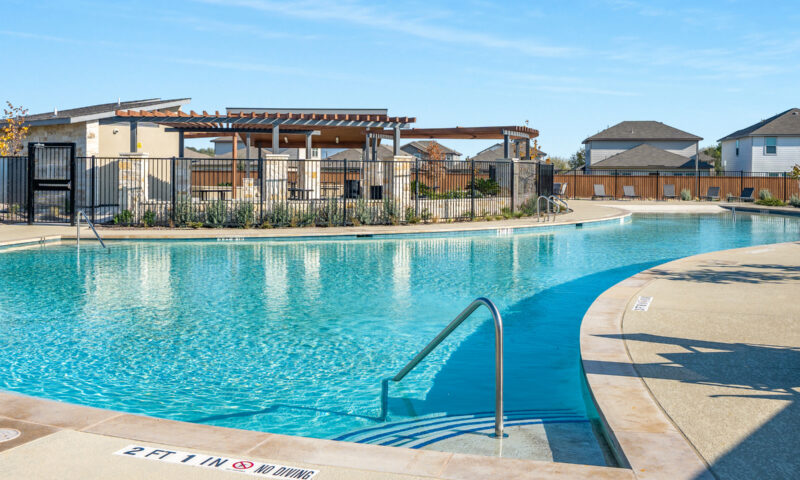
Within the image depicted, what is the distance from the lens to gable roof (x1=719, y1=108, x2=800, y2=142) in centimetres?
5219

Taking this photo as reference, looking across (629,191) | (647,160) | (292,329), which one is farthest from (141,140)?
(647,160)

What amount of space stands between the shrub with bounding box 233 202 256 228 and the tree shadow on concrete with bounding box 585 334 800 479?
15960mm

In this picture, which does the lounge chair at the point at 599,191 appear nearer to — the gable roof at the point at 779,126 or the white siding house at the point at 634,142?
the white siding house at the point at 634,142

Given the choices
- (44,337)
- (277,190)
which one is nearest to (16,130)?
(277,190)

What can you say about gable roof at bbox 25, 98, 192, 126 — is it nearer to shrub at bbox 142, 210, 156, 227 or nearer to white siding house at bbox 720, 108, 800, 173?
shrub at bbox 142, 210, 156, 227

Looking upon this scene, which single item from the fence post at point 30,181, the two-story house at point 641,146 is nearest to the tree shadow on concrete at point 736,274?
the fence post at point 30,181

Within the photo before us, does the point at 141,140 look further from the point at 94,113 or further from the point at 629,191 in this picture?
the point at 629,191

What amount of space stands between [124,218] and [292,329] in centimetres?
1454

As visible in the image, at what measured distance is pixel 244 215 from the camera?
Result: 2139 centimetres

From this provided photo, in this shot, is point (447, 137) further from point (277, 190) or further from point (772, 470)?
point (772, 470)

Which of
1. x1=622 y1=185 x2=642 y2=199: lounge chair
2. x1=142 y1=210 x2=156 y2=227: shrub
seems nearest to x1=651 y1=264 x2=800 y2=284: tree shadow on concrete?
x1=142 y1=210 x2=156 y2=227: shrub

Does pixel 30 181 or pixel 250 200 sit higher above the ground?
pixel 30 181

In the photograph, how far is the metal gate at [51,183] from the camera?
21.5 metres

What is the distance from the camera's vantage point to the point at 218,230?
20.3m
